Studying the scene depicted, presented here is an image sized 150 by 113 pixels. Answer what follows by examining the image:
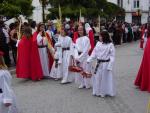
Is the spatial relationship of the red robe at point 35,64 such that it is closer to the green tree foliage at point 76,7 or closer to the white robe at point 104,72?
the white robe at point 104,72

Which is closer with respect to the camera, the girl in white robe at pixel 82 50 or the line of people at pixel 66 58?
the line of people at pixel 66 58

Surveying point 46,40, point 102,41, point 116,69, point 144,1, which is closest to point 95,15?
point 116,69

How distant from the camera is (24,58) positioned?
1288cm

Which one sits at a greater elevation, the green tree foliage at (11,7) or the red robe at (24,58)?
the green tree foliage at (11,7)

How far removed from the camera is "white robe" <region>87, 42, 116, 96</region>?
33.2 feet

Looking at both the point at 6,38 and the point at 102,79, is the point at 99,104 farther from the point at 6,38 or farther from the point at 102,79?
the point at 6,38

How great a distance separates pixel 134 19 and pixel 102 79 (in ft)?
232

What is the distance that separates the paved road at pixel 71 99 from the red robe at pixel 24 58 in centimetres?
26

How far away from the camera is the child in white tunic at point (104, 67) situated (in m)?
10.1

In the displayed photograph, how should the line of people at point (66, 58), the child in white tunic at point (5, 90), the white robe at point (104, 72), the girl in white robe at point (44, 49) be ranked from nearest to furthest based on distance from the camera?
the child in white tunic at point (5, 90), the white robe at point (104, 72), the line of people at point (66, 58), the girl in white robe at point (44, 49)

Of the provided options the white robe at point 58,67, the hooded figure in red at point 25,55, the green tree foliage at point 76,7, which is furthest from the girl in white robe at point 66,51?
the green tree foliage at point 76,7

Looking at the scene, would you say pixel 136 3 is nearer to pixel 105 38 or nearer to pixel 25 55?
pixel 25 55

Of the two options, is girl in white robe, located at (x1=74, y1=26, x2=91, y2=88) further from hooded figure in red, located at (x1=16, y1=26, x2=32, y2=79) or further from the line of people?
hooded figure in red, located at (x1=16, y1=26, x2=32, y2=79)

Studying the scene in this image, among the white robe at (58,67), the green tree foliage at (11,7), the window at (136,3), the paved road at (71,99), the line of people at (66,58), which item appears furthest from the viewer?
the window at (136,3)
